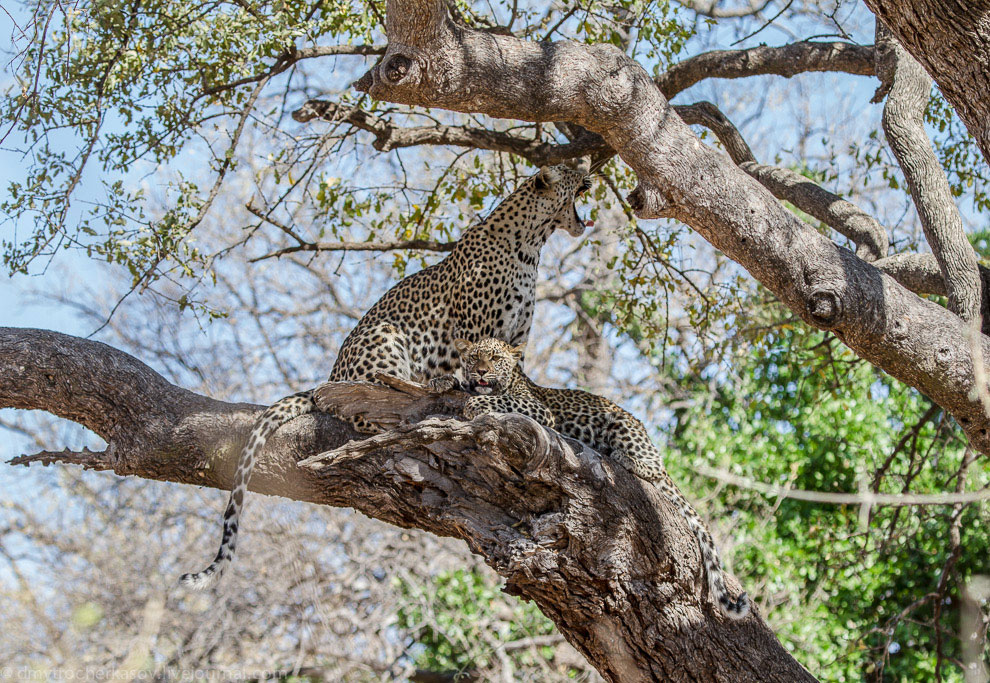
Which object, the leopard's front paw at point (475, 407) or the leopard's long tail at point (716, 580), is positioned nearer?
the leopard's long tail at point (716, 580)

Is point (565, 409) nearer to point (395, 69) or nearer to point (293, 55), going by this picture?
point (395, 69)

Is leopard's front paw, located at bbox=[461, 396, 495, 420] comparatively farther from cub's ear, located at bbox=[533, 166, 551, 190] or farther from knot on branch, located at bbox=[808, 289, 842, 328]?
cub's ear, located at bbox=[533, 166, 551, 190]

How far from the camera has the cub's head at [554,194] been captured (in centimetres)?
698

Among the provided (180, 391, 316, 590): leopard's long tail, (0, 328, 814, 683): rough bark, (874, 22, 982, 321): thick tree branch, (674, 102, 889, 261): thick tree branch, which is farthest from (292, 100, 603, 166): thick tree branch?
(0, 328, 814, 683): rough bark

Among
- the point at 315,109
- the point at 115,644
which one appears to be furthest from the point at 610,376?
the point at 315,109

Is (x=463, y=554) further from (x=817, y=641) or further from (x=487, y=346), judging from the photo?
(x=487, y=346)

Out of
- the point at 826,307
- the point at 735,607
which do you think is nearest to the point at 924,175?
the point at 826,307

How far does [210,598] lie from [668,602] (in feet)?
25.2

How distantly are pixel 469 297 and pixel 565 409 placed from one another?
1020 mm

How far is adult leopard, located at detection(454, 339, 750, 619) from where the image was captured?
5.68 m

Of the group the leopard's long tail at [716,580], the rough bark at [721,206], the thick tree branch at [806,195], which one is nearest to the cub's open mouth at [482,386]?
the leopard's long tail at [716,580]

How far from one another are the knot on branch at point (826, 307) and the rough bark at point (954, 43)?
1.21m

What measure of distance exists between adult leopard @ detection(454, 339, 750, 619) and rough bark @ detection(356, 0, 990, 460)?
4.44ft

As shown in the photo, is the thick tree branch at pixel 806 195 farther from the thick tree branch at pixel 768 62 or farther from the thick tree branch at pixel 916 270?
the thick tree branch at pixel 768 62
